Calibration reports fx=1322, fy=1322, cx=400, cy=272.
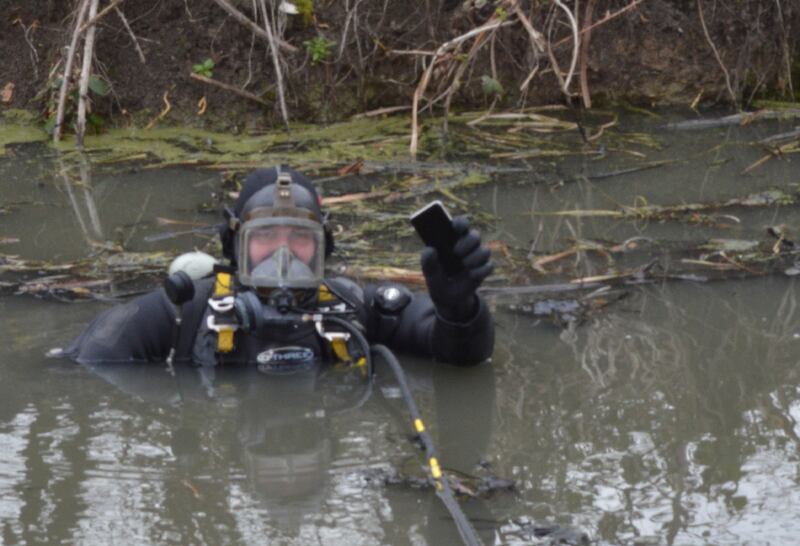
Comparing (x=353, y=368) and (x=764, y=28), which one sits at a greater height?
(x=764, y=28)

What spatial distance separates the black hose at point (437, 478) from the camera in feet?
9.95

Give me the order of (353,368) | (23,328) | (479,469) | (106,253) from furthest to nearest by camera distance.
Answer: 1. (106,253)
2. (23,328)
3. (353,368)
4. (479,469)

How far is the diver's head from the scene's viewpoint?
13.6 feet

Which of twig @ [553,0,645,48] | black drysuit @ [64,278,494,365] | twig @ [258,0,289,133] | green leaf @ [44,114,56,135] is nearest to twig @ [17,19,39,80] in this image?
green leaf @ [44,114,56,135]

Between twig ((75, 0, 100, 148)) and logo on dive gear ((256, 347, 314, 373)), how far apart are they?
3574mm

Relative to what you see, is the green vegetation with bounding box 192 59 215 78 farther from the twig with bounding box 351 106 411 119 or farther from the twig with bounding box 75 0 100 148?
the twig with bounding box 351 106 411 119

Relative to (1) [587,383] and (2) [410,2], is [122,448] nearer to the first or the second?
(1) [587,383]

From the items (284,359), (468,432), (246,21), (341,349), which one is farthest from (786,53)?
(468,432)

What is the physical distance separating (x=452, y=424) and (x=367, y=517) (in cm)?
87

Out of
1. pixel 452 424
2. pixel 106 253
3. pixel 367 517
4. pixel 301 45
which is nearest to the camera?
pixel 367 517

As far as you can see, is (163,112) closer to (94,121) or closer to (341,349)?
(94,121)

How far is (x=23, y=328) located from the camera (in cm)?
488

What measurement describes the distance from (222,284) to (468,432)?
0.97m

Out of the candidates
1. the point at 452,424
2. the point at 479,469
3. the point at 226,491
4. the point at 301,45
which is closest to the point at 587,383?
the point at 452,424
